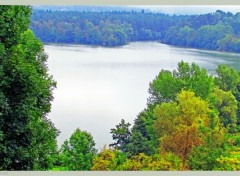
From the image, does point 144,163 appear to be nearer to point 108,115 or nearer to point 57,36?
point 108,115

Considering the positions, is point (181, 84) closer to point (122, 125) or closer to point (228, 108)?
point (228, 108)

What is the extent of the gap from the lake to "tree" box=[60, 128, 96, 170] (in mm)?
1728

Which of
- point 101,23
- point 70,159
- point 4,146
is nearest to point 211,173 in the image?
point 4,146

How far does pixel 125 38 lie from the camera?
20.0m

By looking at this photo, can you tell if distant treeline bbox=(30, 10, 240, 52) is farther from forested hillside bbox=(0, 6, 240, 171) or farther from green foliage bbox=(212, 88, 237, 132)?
green foliage bbox=(212, 88, 237, 132)

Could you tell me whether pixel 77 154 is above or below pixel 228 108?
below

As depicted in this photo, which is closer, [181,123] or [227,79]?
[181,123]

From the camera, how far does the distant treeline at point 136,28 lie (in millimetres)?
19094

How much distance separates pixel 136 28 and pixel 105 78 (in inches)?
265

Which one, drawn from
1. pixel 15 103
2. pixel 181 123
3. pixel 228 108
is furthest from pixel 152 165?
pixel 228 108

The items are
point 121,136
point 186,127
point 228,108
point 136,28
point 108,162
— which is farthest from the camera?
point 136,28

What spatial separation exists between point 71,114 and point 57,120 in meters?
0.86

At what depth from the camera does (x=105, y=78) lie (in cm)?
1452

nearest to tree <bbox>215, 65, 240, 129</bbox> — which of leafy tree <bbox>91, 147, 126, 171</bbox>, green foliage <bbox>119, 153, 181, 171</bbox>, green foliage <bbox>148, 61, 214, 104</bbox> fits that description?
green foliage <bbox>148, 61, 214, 104</bbox>
